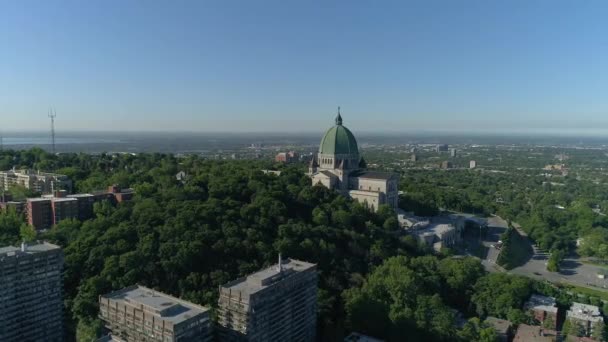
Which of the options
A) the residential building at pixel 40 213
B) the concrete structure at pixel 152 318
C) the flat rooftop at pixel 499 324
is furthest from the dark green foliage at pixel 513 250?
the residential building at pixel 40 213

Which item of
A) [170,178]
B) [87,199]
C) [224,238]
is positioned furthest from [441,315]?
[87,199]

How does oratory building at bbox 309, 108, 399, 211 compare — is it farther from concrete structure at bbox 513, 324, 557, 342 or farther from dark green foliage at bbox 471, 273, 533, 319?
concrete structure at bbox 513, 324, 557, 342

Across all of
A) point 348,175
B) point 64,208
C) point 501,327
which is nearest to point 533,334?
point 501,327

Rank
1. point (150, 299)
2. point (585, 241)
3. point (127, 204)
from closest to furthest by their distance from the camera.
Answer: point (150, 299), point (127, 204), point (585, 241)

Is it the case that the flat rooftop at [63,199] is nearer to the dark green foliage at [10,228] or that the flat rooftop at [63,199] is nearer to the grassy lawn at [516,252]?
the dark green foliage at [10,228]

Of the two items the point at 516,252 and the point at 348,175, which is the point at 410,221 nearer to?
the point at 348,175

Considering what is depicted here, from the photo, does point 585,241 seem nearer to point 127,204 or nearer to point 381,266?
point 381,266
